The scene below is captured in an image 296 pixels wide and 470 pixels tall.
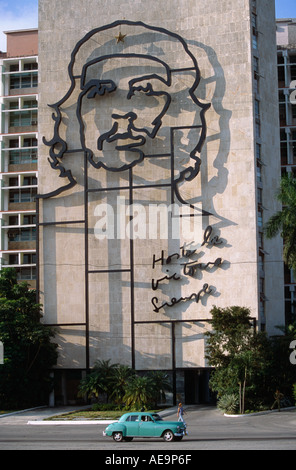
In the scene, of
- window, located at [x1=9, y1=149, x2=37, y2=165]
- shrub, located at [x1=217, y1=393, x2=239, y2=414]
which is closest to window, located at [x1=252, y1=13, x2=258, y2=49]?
shrub, located at [x1=217, y1=393, x2=239, y2=414]

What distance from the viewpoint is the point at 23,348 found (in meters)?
56.3

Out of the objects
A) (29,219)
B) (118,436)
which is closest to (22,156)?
(29,219)

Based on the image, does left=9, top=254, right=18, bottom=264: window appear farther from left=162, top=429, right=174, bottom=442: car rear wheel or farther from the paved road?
left=162, top=429, right=174, bottom=442: car rear wheel

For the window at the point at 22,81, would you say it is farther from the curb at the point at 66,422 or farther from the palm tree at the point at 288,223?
the curb at the point at 66,422

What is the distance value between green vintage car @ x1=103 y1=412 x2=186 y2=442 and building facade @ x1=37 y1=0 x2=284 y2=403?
69.0 ft

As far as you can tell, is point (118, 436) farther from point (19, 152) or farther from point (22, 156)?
point (19, 152)

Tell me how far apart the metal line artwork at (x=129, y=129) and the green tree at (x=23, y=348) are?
11.8ft

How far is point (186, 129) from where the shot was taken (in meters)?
59.0

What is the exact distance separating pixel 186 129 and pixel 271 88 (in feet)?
30.0

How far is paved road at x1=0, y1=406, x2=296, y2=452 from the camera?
106 feet

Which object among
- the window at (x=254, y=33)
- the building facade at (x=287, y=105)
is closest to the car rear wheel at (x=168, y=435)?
the window at (x=254, y=33)

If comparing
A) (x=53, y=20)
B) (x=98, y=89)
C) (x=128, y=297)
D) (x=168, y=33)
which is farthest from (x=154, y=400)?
(x=53, y=20)

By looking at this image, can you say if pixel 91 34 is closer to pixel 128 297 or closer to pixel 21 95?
pixel 128 297

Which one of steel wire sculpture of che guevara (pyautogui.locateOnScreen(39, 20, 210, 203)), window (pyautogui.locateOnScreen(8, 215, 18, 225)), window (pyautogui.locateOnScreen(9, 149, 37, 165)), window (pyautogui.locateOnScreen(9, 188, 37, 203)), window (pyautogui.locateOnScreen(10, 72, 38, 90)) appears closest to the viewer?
steel wire sculpture of che guevara (pyautogui.locateOnScreen(39, 20, 210, 203))
